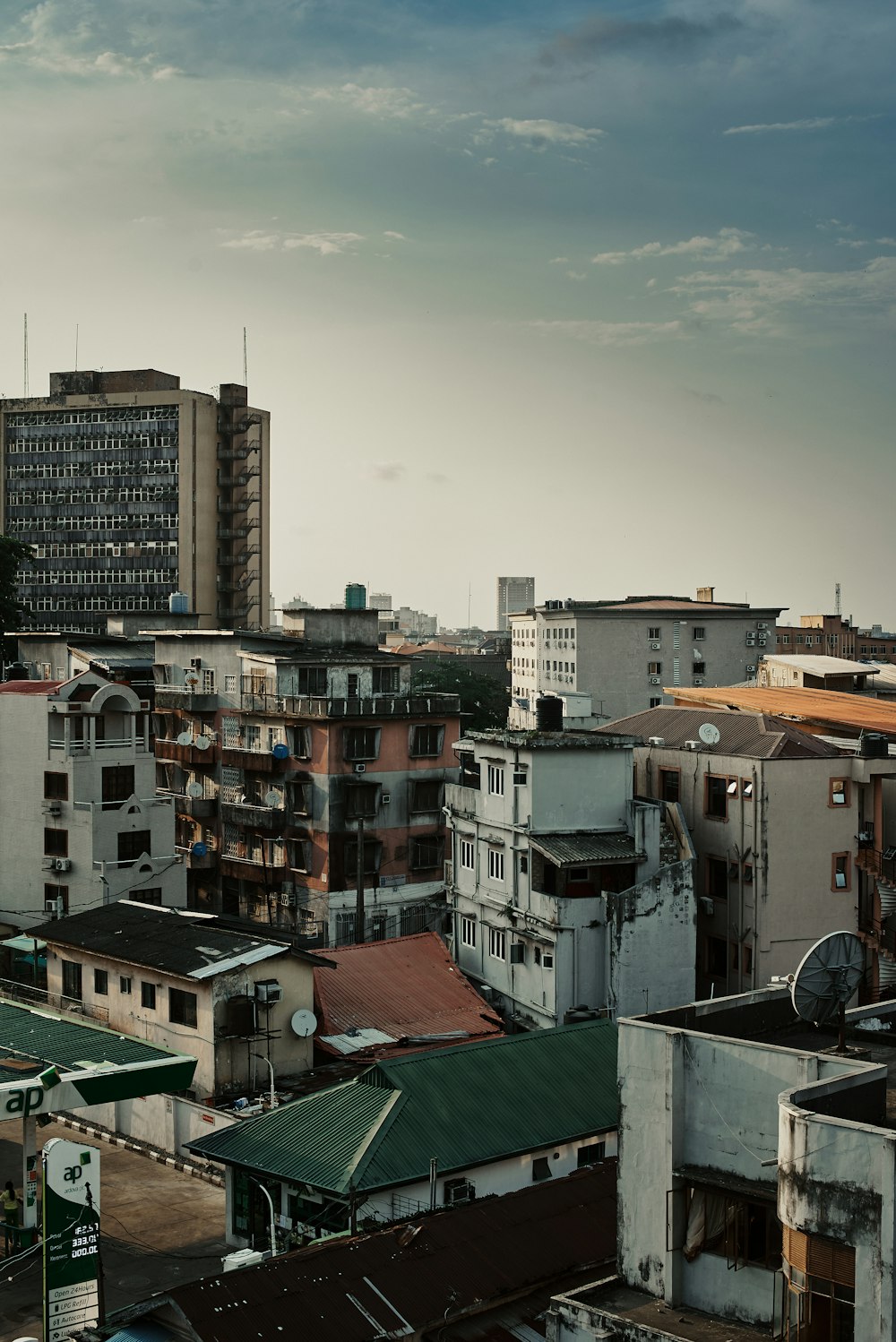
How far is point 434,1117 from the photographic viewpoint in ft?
104

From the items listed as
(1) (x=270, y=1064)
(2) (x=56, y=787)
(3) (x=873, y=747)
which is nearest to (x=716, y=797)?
(3) (x=873, y=747)

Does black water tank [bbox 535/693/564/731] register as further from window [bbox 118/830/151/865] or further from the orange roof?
window [bbox 118/830/151/865]

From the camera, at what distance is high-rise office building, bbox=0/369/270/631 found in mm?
132375

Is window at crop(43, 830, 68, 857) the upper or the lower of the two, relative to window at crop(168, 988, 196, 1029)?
upper

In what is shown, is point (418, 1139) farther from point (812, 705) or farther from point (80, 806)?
point (812, 705)

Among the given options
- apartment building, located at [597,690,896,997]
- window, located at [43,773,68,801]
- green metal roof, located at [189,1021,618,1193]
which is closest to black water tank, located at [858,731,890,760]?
apartment building, located at [597,690,896,997]

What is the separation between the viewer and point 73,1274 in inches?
1016

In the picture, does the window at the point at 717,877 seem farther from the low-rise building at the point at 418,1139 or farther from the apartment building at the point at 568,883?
the low-rise building at the point at 418,1139

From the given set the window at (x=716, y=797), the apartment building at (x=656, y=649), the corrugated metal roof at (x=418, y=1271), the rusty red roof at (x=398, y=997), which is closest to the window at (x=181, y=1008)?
the rusty red roof at (x=398, y=997)

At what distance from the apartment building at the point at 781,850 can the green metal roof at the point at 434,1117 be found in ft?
45.0

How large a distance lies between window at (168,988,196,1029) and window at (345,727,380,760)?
22032 millimetres

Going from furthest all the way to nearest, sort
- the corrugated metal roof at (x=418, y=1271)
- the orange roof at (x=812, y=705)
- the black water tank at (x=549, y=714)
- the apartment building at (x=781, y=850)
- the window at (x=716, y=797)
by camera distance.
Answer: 1. the orange roof at (x=812, y=705)
2. the black water tank at (x=549, y=714)
3. the window at (x=716, y=797)
4. the apartment building at (x=781, y=850)
5. the corrugated metal roof at (x=418, y=1271)

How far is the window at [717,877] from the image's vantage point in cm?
4934

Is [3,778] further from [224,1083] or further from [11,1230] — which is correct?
[11,1230]
